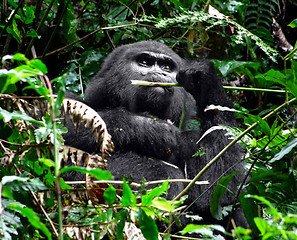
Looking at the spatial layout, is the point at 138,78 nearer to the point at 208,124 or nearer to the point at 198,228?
the point at 208,124

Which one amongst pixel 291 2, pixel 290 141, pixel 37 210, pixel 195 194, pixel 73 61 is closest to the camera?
pixel 37 210

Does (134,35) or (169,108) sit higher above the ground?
(134,35)

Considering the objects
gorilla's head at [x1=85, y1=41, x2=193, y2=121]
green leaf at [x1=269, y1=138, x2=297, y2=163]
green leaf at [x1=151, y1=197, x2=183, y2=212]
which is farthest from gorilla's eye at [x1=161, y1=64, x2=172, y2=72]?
green leaf at [x1=151, y1=197, x2=183, y2=212]

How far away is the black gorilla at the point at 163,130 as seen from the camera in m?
3.15

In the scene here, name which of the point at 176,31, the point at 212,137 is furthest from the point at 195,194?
the point at 176,31

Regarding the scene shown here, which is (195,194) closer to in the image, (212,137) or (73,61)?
(212,137)

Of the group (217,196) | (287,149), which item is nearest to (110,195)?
(217,196)

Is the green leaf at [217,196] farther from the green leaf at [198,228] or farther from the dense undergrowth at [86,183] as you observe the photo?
the green leaf at [198,228]

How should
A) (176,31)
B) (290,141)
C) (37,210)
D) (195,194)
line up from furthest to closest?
(176,31), (195,194), (290,141), (37,210)

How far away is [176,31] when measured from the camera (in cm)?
507

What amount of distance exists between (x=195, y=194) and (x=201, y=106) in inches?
26.1

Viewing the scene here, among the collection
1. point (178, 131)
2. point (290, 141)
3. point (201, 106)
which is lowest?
point (178, 131)

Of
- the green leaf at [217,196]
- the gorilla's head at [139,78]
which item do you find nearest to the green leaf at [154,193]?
the green leaf at [217,196]

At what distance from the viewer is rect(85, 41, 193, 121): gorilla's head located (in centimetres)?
346
